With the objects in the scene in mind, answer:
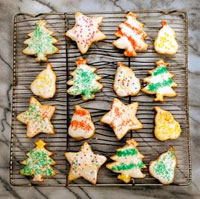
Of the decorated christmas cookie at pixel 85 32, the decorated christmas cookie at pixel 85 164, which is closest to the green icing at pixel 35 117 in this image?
the decorated christmas cookie at pixel 85 164

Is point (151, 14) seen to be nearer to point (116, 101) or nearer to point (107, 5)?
point (107, 5)

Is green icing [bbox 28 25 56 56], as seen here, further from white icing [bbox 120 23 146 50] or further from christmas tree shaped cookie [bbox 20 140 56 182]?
christmas tree shaped cookie [bbox 20 140 56 182]

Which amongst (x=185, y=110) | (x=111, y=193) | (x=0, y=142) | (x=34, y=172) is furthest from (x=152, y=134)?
(x=0, y=142)

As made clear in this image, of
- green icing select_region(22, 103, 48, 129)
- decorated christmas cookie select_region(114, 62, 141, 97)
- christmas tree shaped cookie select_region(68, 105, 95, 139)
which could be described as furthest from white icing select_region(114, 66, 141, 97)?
green icing select_region(22, 103, 48, 129)

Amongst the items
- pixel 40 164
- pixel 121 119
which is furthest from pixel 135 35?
pixel 40 164

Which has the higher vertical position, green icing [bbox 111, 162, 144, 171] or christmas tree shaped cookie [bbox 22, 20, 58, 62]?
christmas tree shaped cookie [bbox 22, 20, 58, 62]

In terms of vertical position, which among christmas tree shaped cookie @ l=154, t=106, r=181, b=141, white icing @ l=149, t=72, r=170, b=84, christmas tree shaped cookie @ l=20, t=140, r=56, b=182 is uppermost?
white icing @ l=149, t=72, r=170, b=84
